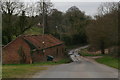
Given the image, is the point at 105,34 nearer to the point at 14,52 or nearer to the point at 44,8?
the point at 14,52

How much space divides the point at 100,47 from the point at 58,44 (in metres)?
37.5

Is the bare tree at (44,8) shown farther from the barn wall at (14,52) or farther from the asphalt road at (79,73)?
the asphalt road at (79,73)

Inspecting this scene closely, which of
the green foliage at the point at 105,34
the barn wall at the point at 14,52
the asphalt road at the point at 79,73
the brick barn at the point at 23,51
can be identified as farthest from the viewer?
the barn wall at the point at 14,52

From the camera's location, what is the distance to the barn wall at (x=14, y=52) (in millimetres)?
32031

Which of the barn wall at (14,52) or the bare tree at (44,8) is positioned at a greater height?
the bare tree at (44,8)

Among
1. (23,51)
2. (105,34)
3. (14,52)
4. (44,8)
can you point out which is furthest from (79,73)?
(44,8)

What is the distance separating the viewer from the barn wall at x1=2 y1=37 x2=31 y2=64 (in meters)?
32.0

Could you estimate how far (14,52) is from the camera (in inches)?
1292

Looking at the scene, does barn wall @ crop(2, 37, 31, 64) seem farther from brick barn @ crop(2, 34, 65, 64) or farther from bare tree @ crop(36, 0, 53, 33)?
bare tree @ crop(36, 0, 53, 33)

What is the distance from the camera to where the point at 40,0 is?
1731 inches

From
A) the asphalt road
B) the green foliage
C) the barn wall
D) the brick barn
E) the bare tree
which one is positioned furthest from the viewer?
the bare tree

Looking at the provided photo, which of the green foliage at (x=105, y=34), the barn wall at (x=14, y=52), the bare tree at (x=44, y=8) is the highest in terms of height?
the bare tree at (x=44, y=8)

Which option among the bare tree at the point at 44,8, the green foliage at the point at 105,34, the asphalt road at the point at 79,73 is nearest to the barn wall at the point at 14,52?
the bare tree at the point at 44,8

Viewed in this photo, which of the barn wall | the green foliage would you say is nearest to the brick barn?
the barn wall
